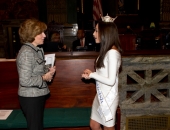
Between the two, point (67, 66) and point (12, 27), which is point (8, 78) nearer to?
point (67, 66)

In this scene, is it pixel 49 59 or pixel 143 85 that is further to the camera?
pixel 143 85

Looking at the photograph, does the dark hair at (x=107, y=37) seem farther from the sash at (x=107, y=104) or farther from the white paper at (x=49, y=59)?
the white paper at (x=49, y=59)

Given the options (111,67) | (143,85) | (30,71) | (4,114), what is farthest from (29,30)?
(143,85)

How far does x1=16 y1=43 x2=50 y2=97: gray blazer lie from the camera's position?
207cm

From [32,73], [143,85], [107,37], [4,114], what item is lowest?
[4,114]

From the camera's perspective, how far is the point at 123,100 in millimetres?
3016

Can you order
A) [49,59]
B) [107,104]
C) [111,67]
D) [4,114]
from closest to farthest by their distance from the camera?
1. [111,67]
2. [107,104]
3. [49,59]
4. [4,114]

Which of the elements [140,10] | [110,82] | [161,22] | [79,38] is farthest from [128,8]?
[110,82]

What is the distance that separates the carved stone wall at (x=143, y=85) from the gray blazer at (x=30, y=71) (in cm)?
115

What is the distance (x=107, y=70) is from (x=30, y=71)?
0.70 m

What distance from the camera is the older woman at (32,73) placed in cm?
208

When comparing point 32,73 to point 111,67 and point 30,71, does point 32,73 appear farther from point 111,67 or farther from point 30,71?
point 111,67

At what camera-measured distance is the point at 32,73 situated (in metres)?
2.15

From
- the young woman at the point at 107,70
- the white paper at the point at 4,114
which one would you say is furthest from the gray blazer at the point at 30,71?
the white paper at the point at 4,114
